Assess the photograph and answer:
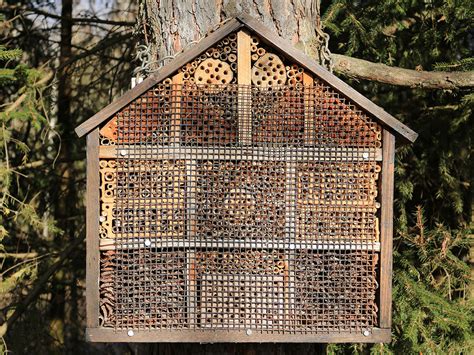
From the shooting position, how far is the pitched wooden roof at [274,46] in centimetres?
197

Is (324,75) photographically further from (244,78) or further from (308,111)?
(244,78)

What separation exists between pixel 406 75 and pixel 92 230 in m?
1.35

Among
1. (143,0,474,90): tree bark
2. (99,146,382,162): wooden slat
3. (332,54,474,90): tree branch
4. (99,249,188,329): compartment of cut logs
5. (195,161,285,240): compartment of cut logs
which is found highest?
(143,0,474,90): tree bark

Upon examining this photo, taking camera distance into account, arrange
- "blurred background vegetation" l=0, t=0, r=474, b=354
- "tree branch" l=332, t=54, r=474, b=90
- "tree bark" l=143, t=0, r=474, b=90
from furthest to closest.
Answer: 1. "blurred background vegetation" l=0, t=0, r=474, b=354
2. "tree branch" l=332, t=54, r=474, b=90
3. "tree bark" l=143, t=0, r=474, b=90

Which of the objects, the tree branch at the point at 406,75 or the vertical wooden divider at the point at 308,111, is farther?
the tree branch at the point at 406,75

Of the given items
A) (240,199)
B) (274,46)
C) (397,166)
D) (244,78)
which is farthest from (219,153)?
(397,166)

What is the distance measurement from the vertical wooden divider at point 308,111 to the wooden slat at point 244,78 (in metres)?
0.18

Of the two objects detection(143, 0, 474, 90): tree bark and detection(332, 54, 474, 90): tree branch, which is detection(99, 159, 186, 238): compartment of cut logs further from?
detection(332, 54, 474, 90): tree branch

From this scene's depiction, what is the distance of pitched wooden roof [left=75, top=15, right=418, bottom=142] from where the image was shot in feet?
6.45

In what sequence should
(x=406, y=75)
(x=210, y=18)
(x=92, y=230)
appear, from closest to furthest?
1. (x=92, y=230)
2. (x=210, y=18)
3. (x=406, y=75)

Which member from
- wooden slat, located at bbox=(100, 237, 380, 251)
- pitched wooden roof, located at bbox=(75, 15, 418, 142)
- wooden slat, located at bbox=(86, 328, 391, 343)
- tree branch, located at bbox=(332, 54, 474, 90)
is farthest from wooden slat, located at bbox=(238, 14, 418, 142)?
wooden slat, located at bbox=(86, 328, 391, 343)

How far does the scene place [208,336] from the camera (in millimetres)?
1959

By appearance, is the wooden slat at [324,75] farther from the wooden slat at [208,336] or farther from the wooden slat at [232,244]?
the wooden slat at [208,336]

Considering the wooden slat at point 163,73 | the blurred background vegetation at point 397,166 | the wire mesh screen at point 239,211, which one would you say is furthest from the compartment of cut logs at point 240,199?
the blurred background vegetation at point 397,166
